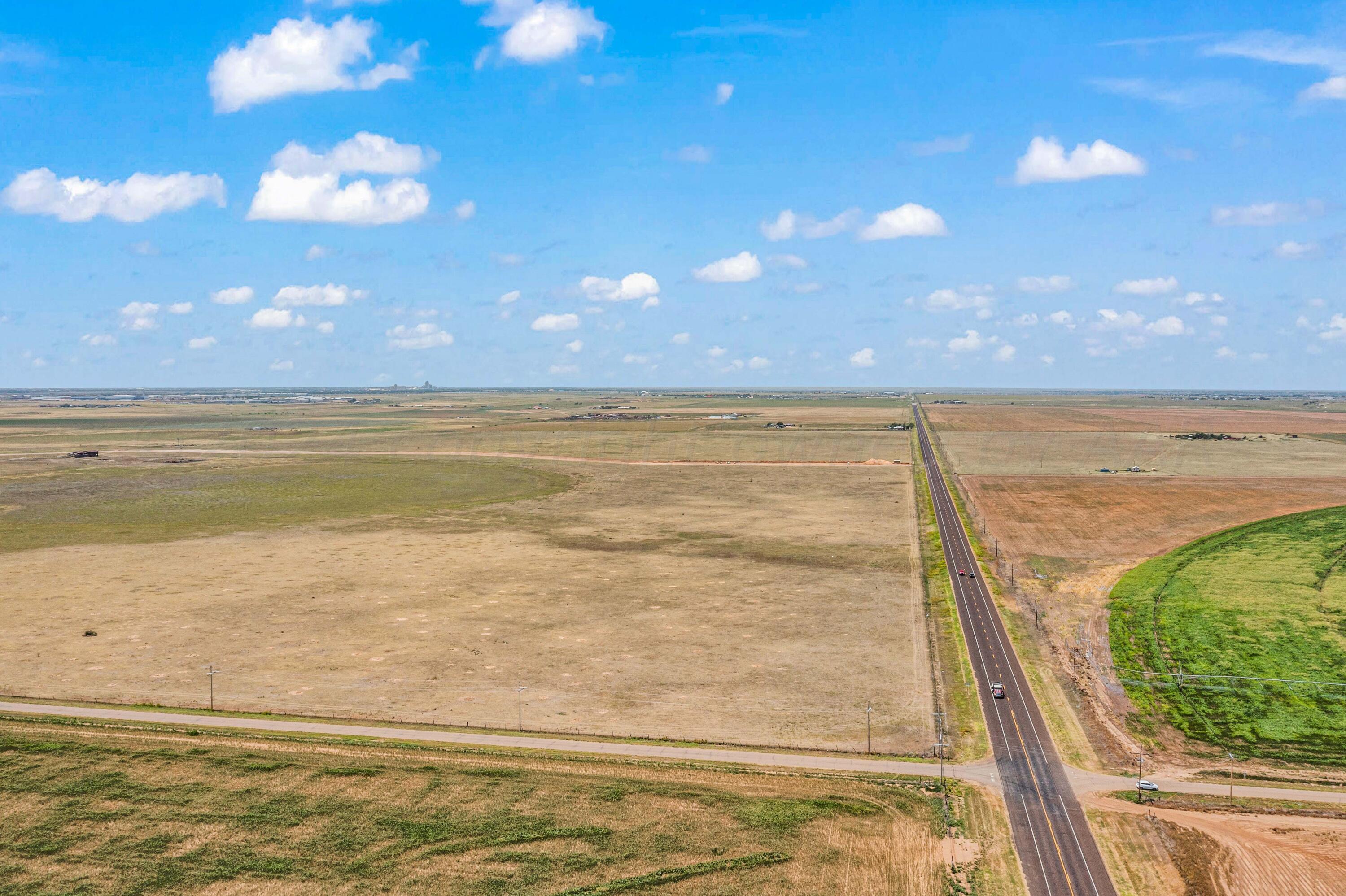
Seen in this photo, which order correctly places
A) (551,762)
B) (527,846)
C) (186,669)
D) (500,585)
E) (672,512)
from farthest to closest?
(672,512)
(500,585)
(186,669)
(551,762)
(527,846)

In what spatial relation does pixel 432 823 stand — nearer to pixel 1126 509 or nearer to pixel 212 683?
pixel 212 683

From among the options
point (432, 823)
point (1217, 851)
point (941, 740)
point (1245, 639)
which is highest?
Result: point (1245, 639)

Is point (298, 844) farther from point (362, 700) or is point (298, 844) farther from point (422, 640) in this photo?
point (422, 640)

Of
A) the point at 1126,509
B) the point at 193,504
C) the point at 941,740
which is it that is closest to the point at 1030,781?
the point at 941,740

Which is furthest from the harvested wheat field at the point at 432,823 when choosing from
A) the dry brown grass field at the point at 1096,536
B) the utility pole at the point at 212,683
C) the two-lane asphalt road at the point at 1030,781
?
the dry brown grass field at the point at 1096,536

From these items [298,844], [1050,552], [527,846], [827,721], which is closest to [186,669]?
[298,844]

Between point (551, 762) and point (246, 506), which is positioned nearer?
point (551, 762)

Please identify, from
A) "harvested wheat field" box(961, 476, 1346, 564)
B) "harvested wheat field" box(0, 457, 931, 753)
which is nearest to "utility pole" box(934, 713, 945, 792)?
"harvested wheat field" box(0, 457, 931, 753)

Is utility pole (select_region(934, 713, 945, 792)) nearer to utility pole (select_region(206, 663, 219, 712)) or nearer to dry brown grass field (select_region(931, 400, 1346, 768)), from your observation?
dry brown grass field (select_region(931, 400, 1346, 768))
